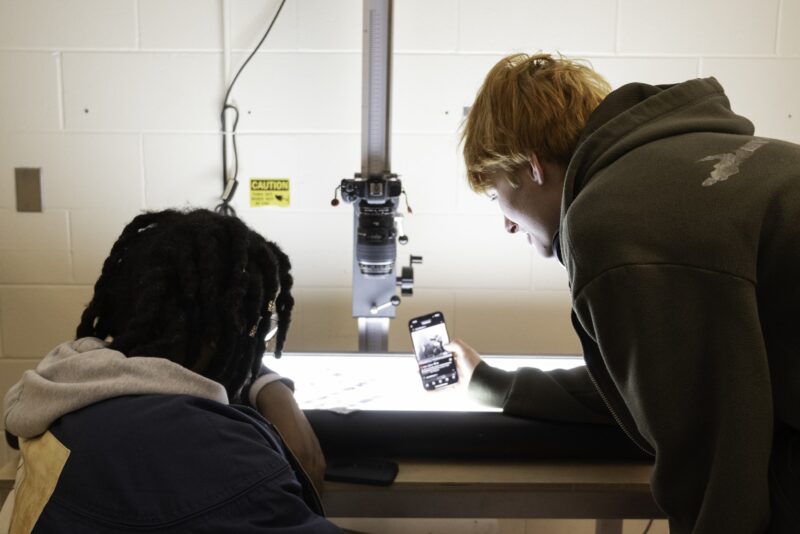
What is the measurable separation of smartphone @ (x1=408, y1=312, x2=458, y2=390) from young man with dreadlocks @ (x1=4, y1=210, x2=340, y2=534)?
1.40ft

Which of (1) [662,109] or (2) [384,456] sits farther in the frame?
(2) [384,456]

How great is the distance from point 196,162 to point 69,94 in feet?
1.22

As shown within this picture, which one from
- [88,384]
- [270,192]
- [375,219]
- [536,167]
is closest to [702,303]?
[536,167]

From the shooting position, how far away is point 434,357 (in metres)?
1.37

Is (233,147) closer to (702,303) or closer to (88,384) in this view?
(88,384)

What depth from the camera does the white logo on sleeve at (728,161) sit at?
2.41 ft

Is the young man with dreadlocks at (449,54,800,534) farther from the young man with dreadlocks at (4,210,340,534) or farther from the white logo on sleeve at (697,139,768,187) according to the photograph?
the young man with dreadlocks at (4,210,340,534)

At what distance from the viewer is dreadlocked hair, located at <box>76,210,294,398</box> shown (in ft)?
2.77

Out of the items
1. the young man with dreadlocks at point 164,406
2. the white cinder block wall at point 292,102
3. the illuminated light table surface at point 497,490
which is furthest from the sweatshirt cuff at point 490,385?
the white cinder block wall at point 292,102

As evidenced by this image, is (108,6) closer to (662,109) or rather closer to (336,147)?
(336,147)

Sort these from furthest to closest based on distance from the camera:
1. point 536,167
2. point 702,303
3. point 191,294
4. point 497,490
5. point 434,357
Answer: point 434,357 < point 497,490 < point 536,167 < point 191,294 < point 702,303

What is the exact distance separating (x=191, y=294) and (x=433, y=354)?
629 mm

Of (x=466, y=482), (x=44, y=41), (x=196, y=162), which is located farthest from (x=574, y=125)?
(x=44, y=41)

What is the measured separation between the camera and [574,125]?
975 millimetres
